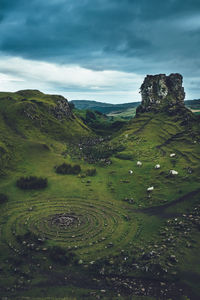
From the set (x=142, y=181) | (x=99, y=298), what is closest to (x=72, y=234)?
(x=99, y=298)

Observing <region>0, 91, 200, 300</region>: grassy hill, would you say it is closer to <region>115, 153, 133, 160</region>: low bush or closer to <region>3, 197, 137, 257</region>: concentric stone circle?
<region>3, 197, 137, 257</region>: concentric stone circle

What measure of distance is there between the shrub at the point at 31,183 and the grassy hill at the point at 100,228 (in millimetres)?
1854

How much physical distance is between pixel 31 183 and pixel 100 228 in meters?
31.4

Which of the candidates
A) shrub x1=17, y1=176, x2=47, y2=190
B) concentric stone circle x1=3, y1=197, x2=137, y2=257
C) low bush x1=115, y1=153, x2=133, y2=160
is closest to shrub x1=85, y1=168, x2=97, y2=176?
shrub x1=17, y1=176, x2=47, y2=190

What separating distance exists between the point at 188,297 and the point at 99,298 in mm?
11620

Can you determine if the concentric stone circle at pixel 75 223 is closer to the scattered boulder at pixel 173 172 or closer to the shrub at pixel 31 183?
the shrub at pixel 31 183

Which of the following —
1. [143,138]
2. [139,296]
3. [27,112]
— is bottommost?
[139,296]

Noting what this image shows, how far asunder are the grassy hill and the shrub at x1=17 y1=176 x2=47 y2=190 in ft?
6.08

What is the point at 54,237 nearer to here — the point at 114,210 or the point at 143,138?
the point at 114,210

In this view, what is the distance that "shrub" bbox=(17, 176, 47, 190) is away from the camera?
229 ft

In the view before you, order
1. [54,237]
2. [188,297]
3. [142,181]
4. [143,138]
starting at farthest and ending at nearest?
[143,138]
[142,181]
[54,237]
[188,297]

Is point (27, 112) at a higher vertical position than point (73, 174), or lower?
higher

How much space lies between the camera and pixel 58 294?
30031 mm

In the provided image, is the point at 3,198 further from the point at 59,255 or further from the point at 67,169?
the point at 67,169
